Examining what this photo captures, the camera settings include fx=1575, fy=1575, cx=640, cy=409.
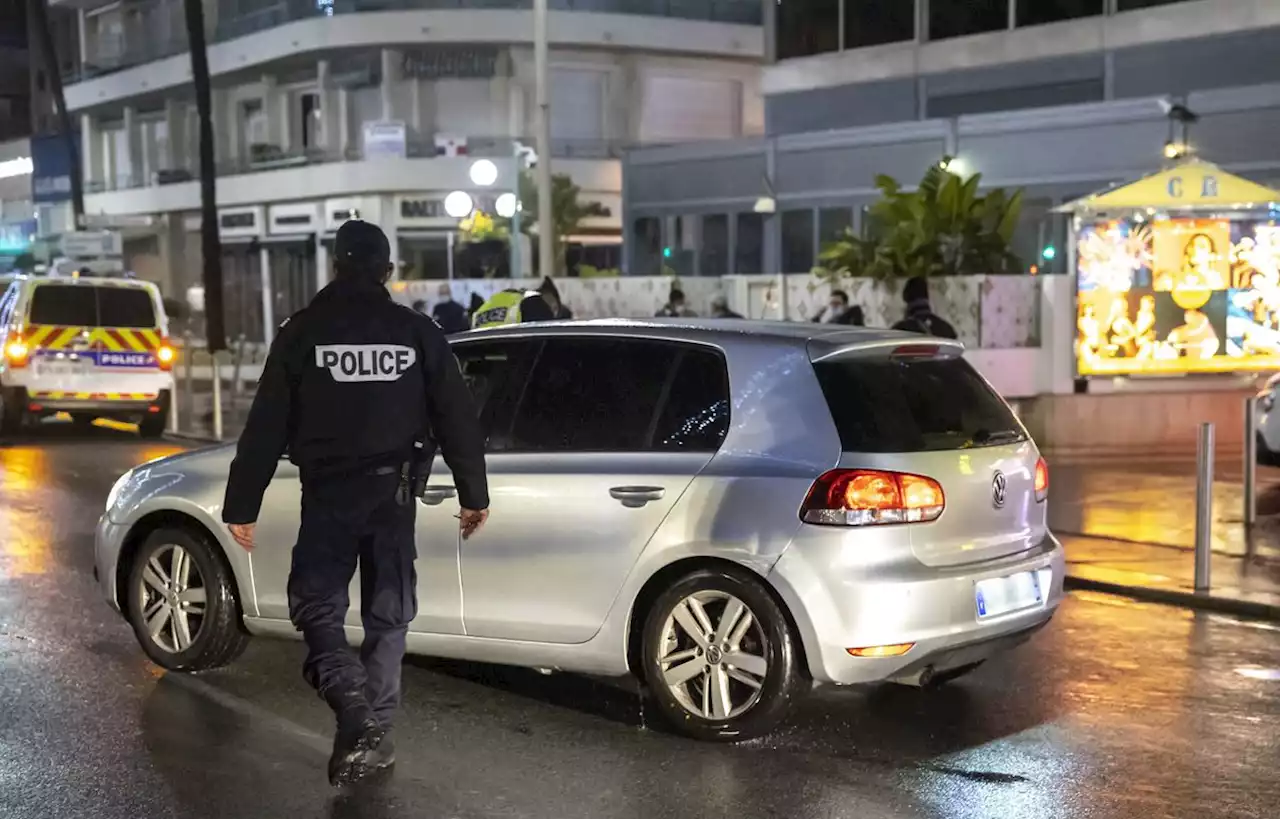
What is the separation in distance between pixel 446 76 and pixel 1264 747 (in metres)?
32.9

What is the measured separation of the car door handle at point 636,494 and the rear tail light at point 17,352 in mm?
14540

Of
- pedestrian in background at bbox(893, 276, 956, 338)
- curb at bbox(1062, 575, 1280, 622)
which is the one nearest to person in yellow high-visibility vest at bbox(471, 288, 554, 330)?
pedestrian in background at bbox(893, 276, 956, 338)

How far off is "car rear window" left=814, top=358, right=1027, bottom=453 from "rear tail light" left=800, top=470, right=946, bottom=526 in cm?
12

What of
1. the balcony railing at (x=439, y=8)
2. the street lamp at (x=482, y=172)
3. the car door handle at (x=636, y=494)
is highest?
the balcony railing at (x=439, y=8)

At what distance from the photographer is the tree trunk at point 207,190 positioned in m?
29.7

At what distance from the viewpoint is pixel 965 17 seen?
27359mm

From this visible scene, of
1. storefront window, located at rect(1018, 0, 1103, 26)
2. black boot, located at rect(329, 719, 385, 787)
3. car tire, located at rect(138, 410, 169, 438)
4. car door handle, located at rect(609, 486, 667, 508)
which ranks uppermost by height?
storefront window, located at rect(1018, 0, 1103, 26)

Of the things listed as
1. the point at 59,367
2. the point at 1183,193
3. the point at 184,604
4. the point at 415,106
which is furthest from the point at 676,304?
the point at 415,106

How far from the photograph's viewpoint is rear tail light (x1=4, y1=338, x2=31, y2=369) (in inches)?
736

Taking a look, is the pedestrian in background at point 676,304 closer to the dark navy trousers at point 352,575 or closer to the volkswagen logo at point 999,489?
the volkswagen logo at point 999,489

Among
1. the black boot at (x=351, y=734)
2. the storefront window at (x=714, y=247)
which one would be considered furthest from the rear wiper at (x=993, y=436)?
the storefront window at (x=714, y=247)

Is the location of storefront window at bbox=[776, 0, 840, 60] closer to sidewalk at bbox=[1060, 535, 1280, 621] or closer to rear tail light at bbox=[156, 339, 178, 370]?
rear tail light at bbox=[156, 339, 178, 370]

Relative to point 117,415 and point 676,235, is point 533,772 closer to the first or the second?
point 117,415

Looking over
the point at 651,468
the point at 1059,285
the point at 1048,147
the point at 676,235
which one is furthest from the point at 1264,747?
the point at 676,235
